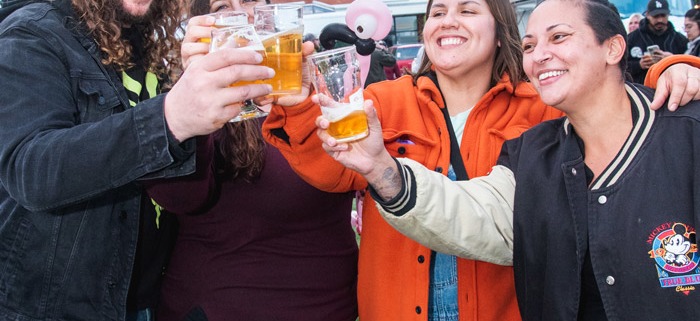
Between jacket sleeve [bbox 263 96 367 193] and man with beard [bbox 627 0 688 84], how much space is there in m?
7.49

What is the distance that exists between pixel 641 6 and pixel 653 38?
3071 millimetres

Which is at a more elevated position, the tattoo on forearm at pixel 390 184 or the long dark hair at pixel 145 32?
the long dark hair at pixel 145 32

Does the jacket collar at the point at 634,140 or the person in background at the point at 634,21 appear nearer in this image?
the jacket collar at the point at 634,140

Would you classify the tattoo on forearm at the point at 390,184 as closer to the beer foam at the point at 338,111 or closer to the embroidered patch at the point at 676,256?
the beer foam at the point at 338,111

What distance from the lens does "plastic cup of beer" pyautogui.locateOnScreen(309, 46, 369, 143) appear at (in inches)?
68.2

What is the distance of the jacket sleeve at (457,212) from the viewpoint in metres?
1.89

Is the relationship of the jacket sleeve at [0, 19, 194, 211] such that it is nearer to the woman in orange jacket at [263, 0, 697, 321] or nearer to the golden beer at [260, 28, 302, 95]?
the golden beer at [260, 28, 302, 95]

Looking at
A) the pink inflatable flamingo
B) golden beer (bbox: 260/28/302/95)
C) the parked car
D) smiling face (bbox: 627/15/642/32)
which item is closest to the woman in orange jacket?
golden beer (bbox: 260/28/302/95)

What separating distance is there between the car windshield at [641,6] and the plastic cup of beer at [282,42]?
10863 millimetres

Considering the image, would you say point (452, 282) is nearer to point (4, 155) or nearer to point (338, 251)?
point (338, 251)

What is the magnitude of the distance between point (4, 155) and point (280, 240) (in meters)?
1.08

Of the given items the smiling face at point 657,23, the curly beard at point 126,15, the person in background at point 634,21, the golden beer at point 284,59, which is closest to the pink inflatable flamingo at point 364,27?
the curly beard at point 126,15

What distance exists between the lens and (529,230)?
2.02 m

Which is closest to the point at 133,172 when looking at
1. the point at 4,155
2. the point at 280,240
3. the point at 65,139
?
the point at 65,139
